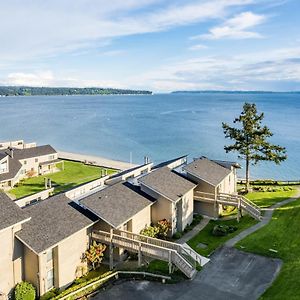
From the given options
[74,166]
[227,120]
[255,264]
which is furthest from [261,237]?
[227,120]

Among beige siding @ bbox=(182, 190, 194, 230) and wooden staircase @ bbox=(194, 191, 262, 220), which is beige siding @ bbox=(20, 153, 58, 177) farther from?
beige siding @ bbox=(182, 190, 194, 230)

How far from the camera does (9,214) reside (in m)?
24.0

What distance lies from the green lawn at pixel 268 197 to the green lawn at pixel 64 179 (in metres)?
26.7

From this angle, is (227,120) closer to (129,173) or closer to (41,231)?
(129,173)

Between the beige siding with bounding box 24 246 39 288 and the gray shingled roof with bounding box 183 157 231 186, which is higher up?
the gray shingled roof with bounding box 183 157 231 186

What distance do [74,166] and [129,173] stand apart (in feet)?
107

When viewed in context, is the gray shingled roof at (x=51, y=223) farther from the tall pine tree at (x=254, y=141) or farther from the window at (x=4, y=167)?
the window at (x=4, y=167)

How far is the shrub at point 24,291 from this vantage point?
78.0ft

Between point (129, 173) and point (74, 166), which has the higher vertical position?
point (129, 173)

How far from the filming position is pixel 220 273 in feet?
87.7

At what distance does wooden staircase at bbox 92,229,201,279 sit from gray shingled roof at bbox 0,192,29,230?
21.7 ft

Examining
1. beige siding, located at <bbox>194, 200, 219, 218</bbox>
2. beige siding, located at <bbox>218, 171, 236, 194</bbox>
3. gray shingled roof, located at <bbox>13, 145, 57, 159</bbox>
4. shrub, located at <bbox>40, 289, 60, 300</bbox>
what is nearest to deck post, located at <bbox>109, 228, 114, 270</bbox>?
shrub, located at <bbox>40, 289, 60, 300</bbox>

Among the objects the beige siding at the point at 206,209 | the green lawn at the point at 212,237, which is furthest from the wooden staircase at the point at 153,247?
the beige siding at the point at 206,209

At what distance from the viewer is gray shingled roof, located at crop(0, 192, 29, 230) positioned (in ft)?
76.5
